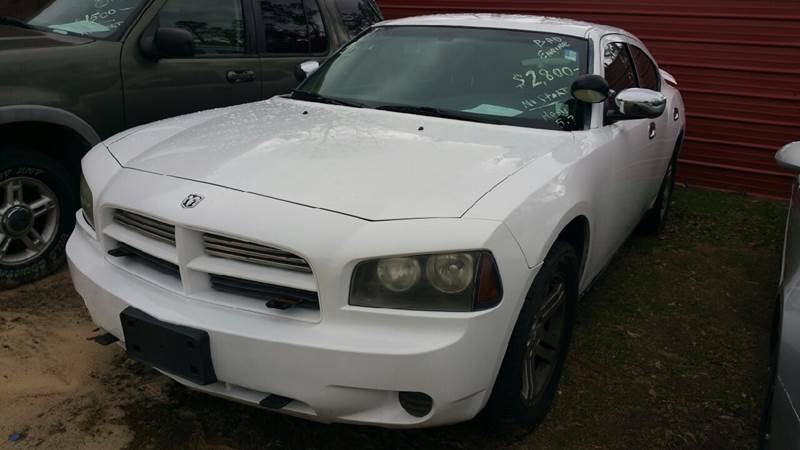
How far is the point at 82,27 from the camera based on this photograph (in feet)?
13.9

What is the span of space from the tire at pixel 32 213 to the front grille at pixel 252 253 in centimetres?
200

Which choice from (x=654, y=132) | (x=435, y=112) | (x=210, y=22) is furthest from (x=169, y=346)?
(x=654, y=132)

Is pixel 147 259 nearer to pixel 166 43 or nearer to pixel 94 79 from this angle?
pixel 94 79

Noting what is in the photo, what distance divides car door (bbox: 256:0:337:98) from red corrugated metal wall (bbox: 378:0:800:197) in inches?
135

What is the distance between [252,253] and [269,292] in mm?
139

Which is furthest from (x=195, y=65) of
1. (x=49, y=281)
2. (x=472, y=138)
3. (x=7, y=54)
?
(x=472, y=138)

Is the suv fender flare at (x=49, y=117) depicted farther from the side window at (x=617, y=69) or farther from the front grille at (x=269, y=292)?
the side window at (x=617, y=69)

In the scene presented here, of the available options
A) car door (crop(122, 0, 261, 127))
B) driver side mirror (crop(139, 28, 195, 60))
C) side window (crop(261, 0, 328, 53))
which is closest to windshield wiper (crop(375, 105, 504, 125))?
driver side mirror (crop(139, 28, 195, 60))

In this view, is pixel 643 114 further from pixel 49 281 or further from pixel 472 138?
pixel 49 281

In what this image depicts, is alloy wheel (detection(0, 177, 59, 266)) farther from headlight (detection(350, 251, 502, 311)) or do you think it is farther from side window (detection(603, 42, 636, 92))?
side window (detection(603, 42, 636, 92))

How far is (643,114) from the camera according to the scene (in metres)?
3.41

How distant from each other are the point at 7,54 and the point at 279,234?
2.43 meters

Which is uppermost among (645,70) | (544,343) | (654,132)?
(645,70)

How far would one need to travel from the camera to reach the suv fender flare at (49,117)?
3611mm
